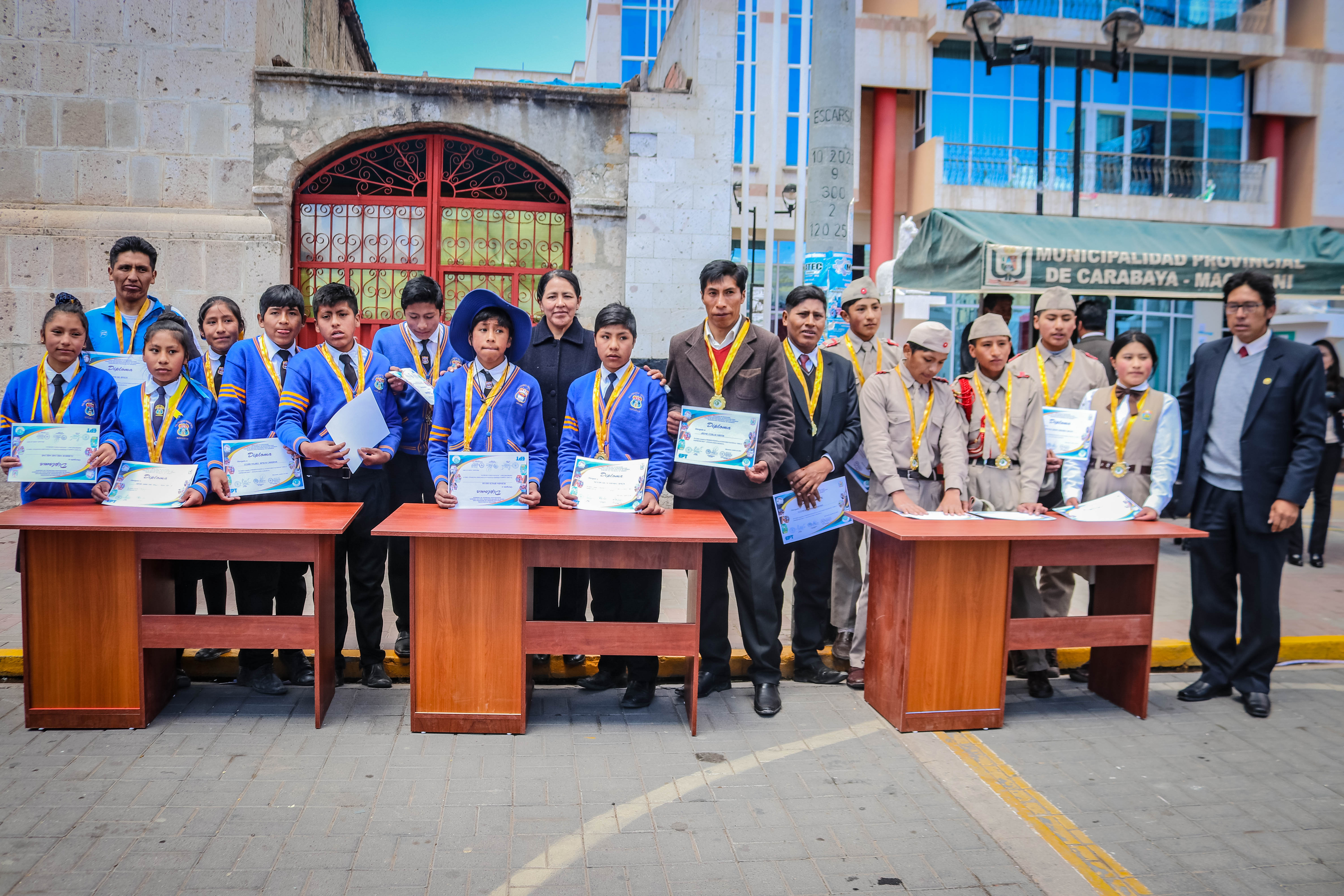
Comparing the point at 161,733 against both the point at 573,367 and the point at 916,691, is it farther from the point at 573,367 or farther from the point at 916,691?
the point at 916,691

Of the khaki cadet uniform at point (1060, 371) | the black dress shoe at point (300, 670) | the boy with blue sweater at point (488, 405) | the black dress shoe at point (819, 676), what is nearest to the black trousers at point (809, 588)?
the black dress shoe at point (819, 676)

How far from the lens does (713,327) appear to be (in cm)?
504

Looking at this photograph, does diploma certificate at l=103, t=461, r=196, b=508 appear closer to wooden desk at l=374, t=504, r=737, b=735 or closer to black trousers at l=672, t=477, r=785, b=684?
wooden desk at l=374, t=504, r=737, b=735

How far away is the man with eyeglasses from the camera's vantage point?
4984 mm

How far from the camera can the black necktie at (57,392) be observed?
4691 mm

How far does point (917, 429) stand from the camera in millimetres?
5168

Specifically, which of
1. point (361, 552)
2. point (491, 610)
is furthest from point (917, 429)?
point (361, 552)

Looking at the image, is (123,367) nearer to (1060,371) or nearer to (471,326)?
(471,326)

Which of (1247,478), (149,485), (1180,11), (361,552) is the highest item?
(1180,11)

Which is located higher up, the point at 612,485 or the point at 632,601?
the point at 612,485

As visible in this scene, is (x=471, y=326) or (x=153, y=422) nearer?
(x=153, y=422)

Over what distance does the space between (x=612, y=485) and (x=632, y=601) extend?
0.67 metres

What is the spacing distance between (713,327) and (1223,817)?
3.27 m

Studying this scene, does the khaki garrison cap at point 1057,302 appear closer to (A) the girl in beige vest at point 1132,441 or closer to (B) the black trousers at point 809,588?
(A) the girl in beige vest at point 1132,441
